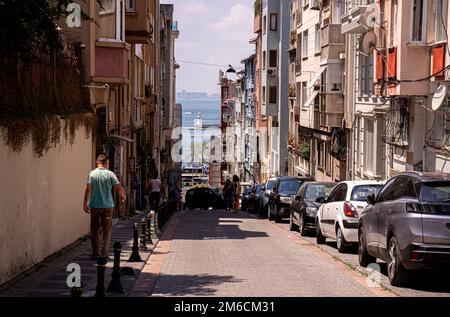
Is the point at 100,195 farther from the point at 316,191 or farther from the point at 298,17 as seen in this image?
the point at 298,17

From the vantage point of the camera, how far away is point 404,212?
40.3 ft

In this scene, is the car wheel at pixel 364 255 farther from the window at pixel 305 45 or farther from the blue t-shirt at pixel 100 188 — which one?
the window at pixel 305 45

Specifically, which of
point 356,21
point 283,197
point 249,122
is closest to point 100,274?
point 283,197

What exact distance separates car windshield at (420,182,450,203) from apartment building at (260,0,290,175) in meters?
49.4

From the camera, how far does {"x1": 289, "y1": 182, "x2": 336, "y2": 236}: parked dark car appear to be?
23.2 meters

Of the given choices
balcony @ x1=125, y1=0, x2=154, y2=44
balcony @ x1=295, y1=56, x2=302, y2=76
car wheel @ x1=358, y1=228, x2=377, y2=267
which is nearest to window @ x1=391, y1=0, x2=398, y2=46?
balcony @ x1=125, y1=0, x2=154, y2=44

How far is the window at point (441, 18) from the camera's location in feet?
69.3

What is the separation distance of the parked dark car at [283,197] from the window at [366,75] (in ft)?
13.8

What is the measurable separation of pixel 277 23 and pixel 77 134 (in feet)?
155

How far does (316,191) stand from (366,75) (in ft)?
32.8

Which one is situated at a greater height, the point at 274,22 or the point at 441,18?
the point at 274,22

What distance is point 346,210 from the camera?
18281mm

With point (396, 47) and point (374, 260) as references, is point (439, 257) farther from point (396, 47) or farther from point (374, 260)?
point (396, 47)

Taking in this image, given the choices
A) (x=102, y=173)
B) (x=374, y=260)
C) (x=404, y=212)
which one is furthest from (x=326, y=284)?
(x=102, y=173)
